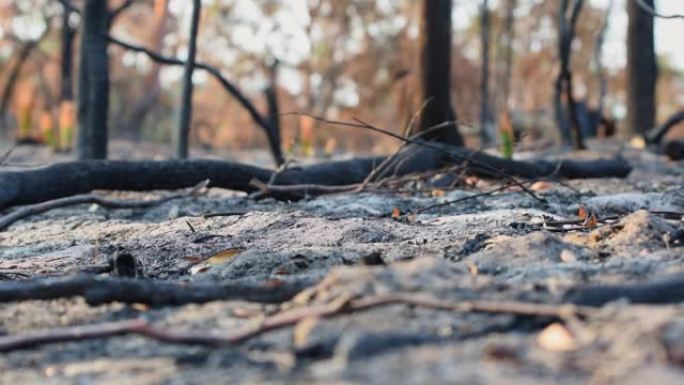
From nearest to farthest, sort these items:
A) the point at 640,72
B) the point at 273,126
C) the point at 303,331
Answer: the point at 303,331 → the point at 273,126 → the point at 640,72

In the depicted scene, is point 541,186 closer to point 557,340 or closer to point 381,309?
point 381,309

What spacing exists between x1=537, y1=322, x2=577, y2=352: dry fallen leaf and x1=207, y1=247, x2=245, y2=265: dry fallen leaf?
63.8 inches

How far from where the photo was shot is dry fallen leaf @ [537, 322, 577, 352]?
1.76m

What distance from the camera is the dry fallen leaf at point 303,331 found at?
1896 mm

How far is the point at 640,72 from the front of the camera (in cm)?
1144

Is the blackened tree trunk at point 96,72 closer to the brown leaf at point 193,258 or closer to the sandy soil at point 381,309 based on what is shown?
the sandy soil at point 381,309

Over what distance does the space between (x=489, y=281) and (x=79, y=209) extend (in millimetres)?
3935

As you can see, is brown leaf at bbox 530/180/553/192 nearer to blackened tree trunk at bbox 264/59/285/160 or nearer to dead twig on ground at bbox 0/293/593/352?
blackened tree trunk at bbox 264/59/285/160

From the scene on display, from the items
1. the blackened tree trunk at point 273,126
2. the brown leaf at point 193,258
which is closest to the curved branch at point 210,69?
the blackened tree trunk at point 273,126

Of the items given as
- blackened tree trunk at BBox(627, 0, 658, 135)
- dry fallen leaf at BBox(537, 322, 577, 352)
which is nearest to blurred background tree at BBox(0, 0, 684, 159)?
blackened tree trunk at BBox(627, 0, 658, 135)

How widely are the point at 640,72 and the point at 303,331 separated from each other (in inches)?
408

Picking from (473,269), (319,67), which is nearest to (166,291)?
(473,269)

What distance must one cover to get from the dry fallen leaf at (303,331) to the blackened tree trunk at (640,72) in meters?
10.1

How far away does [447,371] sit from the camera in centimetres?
166
